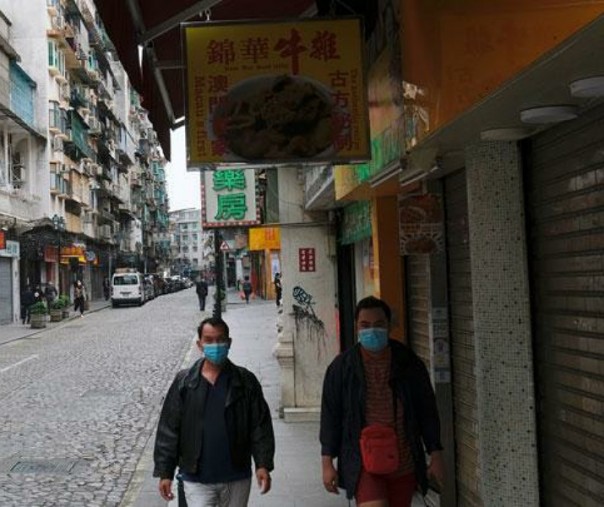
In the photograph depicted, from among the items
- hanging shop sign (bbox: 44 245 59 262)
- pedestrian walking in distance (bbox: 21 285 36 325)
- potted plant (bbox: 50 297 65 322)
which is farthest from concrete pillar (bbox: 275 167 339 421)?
hanging shop sign (bbox: 44 245 59 262)

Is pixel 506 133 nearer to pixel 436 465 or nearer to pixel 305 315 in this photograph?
pixel 436 465

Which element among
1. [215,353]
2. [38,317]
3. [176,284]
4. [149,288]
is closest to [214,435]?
[215,353]

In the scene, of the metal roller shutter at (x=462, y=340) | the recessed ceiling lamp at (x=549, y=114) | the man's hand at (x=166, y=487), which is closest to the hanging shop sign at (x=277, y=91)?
the metal roller shutter at (x=462, y=340)

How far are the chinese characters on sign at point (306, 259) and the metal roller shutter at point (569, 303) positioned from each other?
6.36 meters

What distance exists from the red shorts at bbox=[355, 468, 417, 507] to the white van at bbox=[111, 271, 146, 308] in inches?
1725

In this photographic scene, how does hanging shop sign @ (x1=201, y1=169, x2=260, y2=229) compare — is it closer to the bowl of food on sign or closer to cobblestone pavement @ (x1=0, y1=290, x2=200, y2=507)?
cobblestone pavement @ (x1=0, y1=290, x2=200, y2=507)

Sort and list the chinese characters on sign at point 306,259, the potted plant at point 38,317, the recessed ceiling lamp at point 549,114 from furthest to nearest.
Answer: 1. the potted plant at point 38,317
2. the chinese characters on sign at point 306,259
3. the recessed ceiling lamp at point 549,114

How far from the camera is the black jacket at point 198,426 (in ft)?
14.0

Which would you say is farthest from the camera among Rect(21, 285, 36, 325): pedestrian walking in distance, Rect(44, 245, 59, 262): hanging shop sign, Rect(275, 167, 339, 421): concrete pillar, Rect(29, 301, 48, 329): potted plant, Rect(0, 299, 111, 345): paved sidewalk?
Rect(44, 245, 59, 262): hanging shop sign

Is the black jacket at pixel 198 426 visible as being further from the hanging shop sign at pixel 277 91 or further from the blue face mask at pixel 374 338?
the hanging shop sign at pixel 277 91

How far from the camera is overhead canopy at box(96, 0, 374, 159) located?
5.91 metres

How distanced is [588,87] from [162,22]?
14.2 feet

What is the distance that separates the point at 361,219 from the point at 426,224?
10.4ft

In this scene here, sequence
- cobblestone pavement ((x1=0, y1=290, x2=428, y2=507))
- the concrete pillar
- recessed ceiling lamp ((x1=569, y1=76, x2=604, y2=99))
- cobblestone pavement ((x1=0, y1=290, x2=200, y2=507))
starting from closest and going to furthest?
1. recessed ceiling lamp ((x1=569, y1=76, x2=604, y2=99))
2. cobblestone pavement ((x1=0, y1=290, x2=428, y2=507))
3. cobblestone pavement ((x1=0, y1=290, x2=200, y2=507))
4. the concrete pillar
